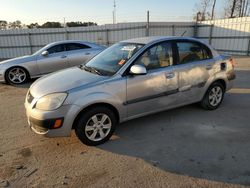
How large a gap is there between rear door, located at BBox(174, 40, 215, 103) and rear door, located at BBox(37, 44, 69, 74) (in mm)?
5075

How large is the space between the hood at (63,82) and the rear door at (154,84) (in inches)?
24.3

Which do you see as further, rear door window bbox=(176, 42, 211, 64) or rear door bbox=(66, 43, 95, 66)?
rear door bbox=(66, 43, 95, 66)

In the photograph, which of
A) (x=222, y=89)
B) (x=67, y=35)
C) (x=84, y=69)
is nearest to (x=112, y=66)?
(x=84, y=69)

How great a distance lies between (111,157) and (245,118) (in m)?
2.92

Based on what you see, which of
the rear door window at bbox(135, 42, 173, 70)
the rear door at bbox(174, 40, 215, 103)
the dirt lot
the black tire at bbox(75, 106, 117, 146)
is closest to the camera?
the dirt lot

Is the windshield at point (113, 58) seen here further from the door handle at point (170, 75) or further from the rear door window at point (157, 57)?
the door handle at point (170, 75)

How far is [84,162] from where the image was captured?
340 cm

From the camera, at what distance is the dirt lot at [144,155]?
118 inches

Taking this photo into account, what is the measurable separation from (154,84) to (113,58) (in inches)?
35.7

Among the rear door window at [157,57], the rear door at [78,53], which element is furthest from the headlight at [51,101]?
the rear door at [78,53]

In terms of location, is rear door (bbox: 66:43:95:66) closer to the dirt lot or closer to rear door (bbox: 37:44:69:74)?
rear door (bbox: 37:44:69:74)

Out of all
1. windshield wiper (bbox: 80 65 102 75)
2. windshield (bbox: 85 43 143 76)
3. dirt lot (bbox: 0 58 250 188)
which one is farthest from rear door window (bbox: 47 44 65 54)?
windshield wiper (bbox: 80 65 102 75)

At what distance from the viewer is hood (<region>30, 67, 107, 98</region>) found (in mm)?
3624

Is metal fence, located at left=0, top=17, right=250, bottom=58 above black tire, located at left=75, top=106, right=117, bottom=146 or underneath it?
above
